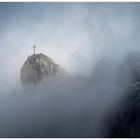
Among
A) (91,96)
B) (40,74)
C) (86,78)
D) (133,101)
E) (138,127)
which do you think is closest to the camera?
(138,127)

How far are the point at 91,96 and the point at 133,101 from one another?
500 cm

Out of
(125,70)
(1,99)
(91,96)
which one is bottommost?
(1,99)

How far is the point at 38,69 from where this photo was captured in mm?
25938

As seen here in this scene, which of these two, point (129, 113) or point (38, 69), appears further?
point (38, 69)

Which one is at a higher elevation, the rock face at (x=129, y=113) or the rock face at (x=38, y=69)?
the rock face at (x=38, y=69)

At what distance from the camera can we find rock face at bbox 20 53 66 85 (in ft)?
83.9

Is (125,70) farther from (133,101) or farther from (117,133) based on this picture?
(117,133)

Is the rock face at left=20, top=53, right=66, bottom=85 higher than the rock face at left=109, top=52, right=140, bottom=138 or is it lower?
higher

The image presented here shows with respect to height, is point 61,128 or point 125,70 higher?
point 125,70

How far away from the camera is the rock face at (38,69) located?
2558cm

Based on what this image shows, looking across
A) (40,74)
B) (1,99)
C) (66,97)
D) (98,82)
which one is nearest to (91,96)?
(98,82)

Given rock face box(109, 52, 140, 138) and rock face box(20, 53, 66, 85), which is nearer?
rock face box(109, 52, 140, 138)

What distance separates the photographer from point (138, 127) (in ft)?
42.8

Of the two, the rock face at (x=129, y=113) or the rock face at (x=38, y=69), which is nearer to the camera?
the rock face at (x=129, y=113)
